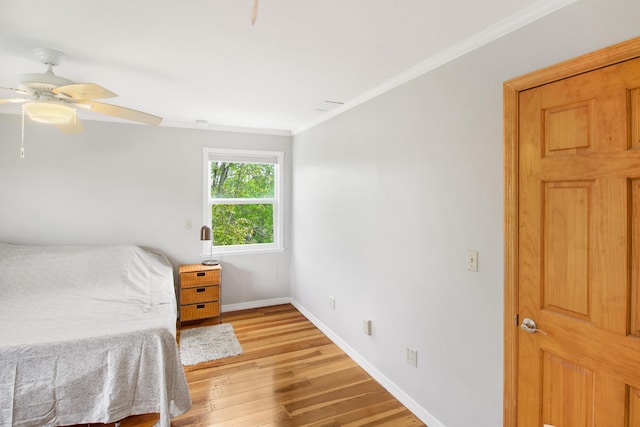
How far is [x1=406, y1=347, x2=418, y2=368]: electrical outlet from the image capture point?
226 centimetres

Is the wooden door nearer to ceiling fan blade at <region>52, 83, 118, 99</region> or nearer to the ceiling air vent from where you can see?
the ceiling air vent

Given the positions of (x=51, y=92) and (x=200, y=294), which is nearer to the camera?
(x=51, y=92)

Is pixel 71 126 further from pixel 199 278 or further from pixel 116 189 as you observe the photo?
pixel 199 278

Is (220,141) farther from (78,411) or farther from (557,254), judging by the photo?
(557,254)

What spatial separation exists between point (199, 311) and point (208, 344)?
0.58 m

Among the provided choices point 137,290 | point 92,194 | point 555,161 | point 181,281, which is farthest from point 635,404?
point 92,194

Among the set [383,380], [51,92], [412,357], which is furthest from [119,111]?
[383,380]

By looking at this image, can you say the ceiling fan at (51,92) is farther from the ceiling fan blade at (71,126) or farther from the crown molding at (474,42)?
the crown molding at (474,42)

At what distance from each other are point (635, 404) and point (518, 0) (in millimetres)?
1670

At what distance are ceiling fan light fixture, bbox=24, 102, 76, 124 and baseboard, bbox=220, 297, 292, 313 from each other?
2763mm

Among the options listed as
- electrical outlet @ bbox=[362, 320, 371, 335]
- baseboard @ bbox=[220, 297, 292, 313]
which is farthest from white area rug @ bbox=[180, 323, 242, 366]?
electrical outlet @ bbox=[362, 320, 371, 335]

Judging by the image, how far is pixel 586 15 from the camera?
132cm

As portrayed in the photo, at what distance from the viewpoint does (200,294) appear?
3.76m

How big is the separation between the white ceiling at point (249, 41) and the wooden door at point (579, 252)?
48 cm
